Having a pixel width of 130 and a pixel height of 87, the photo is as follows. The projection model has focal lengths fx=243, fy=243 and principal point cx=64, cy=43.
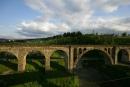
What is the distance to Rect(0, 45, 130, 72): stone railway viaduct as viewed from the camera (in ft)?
222

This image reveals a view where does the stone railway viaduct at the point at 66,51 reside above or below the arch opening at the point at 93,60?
above

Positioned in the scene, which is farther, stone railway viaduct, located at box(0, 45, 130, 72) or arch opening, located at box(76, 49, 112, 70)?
arch opening, located at box(76, 49, 112, 70)

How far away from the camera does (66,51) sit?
75.2 metres

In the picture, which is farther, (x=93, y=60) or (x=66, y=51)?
(x=93, y=60)

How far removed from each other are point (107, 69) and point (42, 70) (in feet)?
65.4

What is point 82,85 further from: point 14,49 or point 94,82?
point 14,49

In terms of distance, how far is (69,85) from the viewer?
52000 mm

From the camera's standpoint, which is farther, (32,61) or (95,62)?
(95,62)

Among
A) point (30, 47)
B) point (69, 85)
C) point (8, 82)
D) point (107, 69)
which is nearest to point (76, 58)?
point (107, 69)

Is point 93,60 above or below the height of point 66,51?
below

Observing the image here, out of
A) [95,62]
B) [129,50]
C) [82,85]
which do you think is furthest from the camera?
[95,62]

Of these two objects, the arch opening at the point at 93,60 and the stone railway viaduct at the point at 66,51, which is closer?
the stone railway viaduct at the point at 66,51

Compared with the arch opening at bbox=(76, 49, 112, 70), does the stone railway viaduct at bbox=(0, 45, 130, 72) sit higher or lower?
higher

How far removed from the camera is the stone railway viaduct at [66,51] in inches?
2658
